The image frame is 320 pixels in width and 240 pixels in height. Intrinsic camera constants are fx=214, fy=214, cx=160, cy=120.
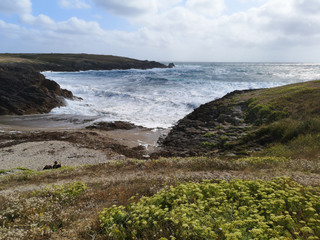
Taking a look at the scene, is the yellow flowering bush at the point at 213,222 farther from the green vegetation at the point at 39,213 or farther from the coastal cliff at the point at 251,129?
the coastal cliff at the point at 251,129

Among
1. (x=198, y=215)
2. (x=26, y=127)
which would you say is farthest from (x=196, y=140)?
(x=26, y=127)

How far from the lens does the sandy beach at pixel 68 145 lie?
16688 mm

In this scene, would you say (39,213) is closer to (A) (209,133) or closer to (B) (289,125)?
(B) (289,125)

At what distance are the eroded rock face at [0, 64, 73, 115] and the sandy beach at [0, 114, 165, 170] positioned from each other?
6.63 meters

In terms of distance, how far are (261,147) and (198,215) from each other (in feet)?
36.4

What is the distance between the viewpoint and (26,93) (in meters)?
36.7

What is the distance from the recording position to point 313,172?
327 inches

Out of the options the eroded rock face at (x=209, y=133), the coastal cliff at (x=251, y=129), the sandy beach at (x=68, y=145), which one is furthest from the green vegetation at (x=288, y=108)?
the sandy beach at (x=68, y=145)

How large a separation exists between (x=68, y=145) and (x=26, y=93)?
927 inches

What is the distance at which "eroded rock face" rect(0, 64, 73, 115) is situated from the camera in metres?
33.4

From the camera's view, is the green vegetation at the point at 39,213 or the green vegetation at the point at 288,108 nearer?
the green vegetation at the point at 39,213

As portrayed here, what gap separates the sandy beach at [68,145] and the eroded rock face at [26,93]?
663 cm

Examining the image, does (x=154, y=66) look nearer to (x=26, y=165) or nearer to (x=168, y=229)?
(x=26, y=165)

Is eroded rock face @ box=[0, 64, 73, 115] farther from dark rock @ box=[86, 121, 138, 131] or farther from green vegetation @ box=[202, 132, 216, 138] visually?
green vegetation @ box=[202, 132, 216, 138]
